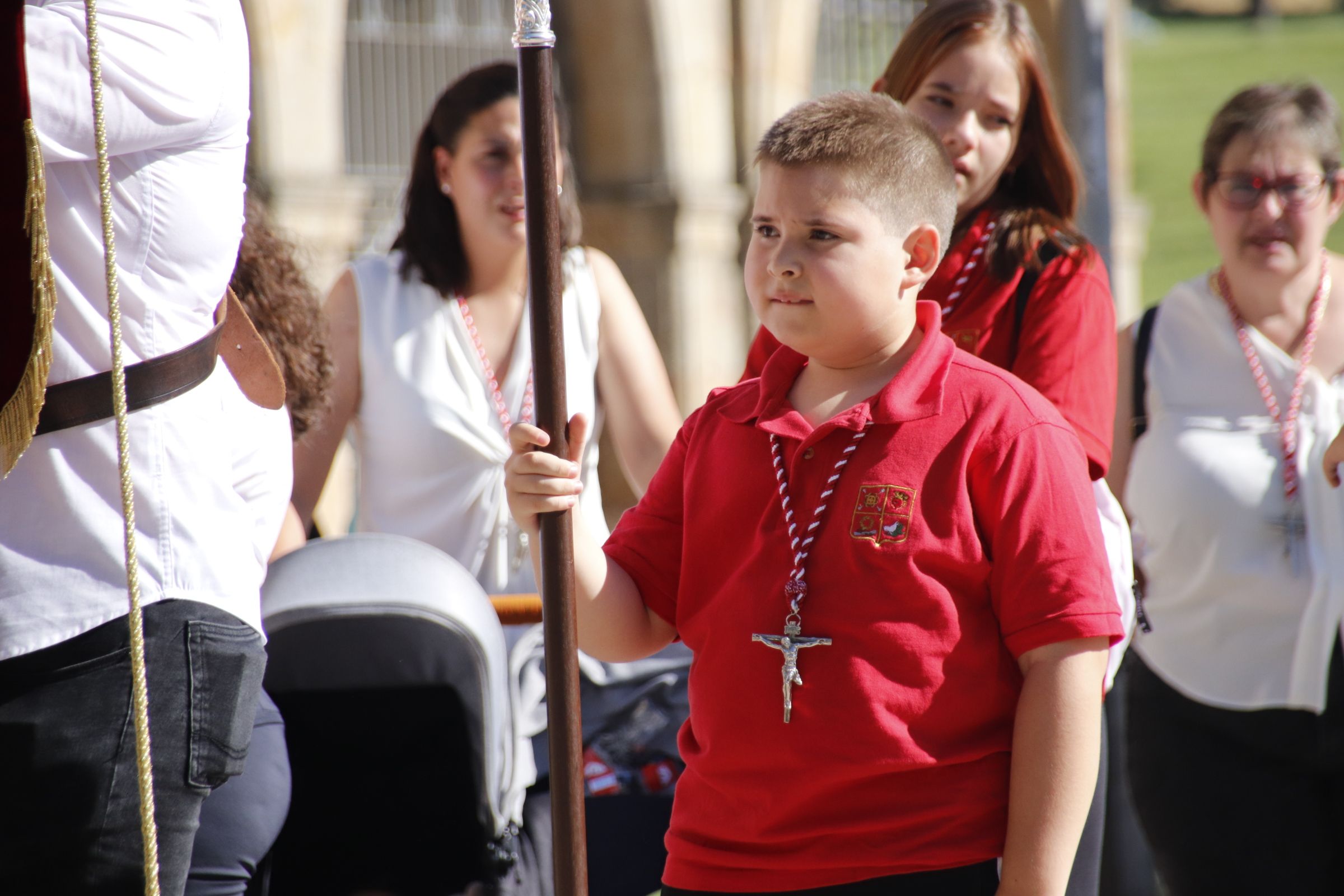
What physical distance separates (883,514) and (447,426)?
136cm

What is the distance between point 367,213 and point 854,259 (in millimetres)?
6829

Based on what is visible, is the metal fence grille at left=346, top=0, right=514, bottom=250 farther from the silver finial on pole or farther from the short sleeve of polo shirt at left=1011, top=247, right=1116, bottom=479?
the silver finial on pole

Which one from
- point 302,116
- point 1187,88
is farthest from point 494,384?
point 1187,88

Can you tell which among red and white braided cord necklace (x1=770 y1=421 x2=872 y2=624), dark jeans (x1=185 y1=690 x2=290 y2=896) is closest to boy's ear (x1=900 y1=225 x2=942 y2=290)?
red and white braided cord necklace (x1=770 y1=421 x2=872 y2=624)

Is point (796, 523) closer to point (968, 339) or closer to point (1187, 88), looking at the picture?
point (968, 339)

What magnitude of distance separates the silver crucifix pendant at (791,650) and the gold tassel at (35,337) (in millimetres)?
874

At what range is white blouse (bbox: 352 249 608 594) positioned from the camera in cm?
298

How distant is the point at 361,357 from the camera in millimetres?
3055

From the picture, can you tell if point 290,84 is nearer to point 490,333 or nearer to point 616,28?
point 616,28

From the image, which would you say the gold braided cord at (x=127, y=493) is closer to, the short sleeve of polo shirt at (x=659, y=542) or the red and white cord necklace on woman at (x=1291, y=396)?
the short sleeve of polo shirt at (x=659, y=542)

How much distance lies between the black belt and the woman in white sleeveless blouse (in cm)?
105

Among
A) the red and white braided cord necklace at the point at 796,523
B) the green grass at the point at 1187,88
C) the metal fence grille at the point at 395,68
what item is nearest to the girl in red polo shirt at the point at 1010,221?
the red and white braided cord necklace at the point at 796,523

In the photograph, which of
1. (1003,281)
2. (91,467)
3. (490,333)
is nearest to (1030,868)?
(1003,281)

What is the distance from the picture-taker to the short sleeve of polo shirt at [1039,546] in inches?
68.6
